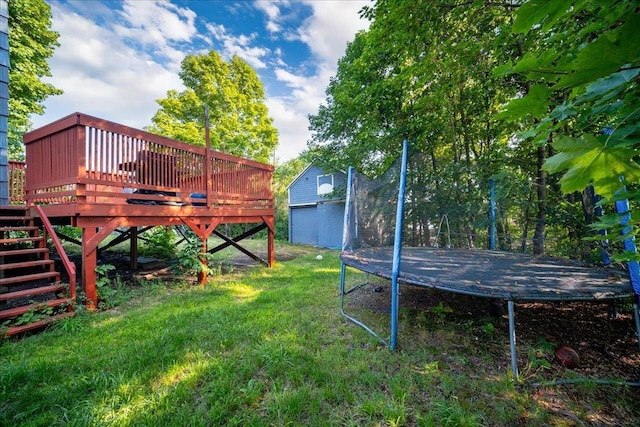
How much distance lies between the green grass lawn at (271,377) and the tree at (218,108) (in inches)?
436

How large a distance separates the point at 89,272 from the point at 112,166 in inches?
58.7

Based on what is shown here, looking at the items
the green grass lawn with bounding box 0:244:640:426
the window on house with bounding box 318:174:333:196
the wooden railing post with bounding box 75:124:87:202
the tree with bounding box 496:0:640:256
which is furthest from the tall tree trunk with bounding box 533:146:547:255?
the window on house with bounding box 318:174:333:196

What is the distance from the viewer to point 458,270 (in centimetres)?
284

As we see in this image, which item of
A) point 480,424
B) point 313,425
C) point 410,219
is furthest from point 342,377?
point 410,219

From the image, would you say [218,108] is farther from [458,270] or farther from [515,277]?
[515,277]

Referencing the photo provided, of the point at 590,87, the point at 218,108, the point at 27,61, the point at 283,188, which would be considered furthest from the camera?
the point at 283,188

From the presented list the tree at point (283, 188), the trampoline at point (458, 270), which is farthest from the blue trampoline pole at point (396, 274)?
the tree at point (283, 188)

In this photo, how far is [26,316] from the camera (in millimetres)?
2721

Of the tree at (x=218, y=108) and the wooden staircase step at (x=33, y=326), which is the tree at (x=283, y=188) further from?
the wooden staircase step at (x=33, y=326)

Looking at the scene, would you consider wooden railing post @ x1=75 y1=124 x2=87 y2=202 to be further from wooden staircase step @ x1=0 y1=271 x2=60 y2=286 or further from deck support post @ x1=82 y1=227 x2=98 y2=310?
wooden staircase step @ x1=0 y1=271 x2=60 y2=286

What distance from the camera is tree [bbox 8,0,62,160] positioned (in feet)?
30.8

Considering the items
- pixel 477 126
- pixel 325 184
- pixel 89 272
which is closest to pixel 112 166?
pixel 89 272

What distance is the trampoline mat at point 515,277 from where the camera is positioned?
2014mm

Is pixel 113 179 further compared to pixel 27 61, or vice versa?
pixel 27 61
